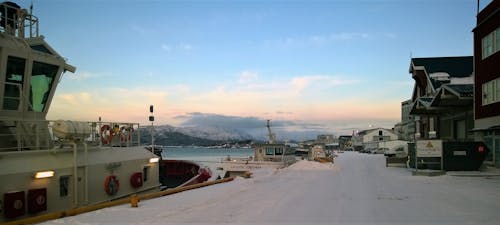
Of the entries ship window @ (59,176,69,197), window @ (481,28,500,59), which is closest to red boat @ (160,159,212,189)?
ship window @ (59,176,69,197)

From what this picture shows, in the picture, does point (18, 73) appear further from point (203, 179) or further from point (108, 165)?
point (203, 179)

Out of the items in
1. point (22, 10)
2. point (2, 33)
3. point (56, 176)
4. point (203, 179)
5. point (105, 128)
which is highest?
point (22, 10)

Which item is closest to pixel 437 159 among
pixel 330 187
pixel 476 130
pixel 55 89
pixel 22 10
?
pixel 476 130

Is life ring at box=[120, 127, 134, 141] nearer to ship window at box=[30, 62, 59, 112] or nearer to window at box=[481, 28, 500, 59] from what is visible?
ship window at box=[30, 62, 59, 112]

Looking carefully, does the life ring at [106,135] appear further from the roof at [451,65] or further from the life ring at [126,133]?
the roof at [451,65]

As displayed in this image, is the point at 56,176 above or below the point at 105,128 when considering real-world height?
below

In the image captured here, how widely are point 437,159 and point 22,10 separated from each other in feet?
72.9

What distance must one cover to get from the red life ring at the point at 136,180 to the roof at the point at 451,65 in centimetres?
3606

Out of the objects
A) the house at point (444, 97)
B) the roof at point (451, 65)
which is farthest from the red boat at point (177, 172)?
the roof at point (451, 65)

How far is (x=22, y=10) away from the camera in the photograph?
14984mm

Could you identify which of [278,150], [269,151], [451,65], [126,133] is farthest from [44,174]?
[451,65]

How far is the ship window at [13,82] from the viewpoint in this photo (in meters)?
12.7

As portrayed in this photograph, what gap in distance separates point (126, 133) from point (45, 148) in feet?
11.0

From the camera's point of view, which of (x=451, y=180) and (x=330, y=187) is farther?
(x=451, y=180)
